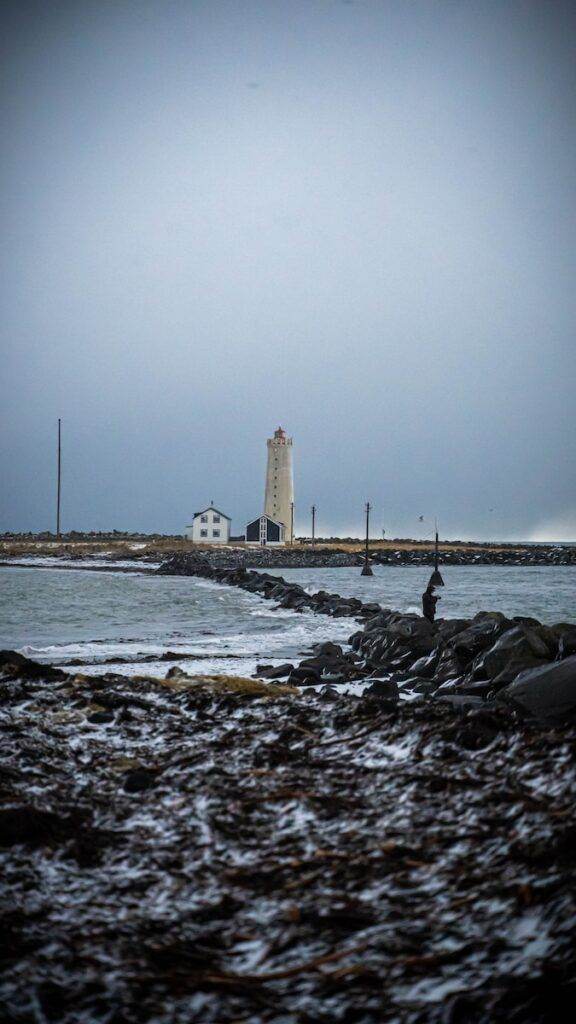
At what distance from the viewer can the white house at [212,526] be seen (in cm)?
8500

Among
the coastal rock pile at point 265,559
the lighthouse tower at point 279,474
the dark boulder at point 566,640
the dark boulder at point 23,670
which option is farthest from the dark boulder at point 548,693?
the lighthouse tower at point 279,474

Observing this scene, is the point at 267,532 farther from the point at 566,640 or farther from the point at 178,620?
the point at 566,640

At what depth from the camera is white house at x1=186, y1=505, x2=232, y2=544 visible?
85.0 metres

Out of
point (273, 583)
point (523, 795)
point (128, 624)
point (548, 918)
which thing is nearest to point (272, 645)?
point (128, 624)

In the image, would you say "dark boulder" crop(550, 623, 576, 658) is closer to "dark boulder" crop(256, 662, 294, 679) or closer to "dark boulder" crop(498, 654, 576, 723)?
"dark boulder" crop(498, 654, 576, 723)

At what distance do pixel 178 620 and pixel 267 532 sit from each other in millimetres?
63354

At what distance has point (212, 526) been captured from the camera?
85125mm

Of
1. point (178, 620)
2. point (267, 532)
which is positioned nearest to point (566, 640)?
point (178, 620)

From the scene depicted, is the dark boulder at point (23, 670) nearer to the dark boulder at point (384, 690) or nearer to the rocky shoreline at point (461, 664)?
the rocky shoreline at point (461, 664)

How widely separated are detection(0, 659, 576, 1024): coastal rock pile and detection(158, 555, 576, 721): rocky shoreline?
1805 millimetres

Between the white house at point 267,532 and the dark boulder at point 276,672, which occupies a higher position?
the white house at point 267,532

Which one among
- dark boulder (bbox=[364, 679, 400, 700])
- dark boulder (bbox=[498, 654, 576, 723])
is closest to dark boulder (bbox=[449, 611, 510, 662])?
dark boulder (bbox=[364, 679, 400, 700])

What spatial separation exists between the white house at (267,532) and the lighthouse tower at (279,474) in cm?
164

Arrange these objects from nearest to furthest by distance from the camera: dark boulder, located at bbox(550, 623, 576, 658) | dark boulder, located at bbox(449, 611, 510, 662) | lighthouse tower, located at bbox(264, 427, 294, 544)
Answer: dark boulder, located at bbox(550, 623, 576, 658), dark boulder, located at bbox(449, 611, 510, 662), lighthouse tower, located at bbox(264, 427, 294, 544)
